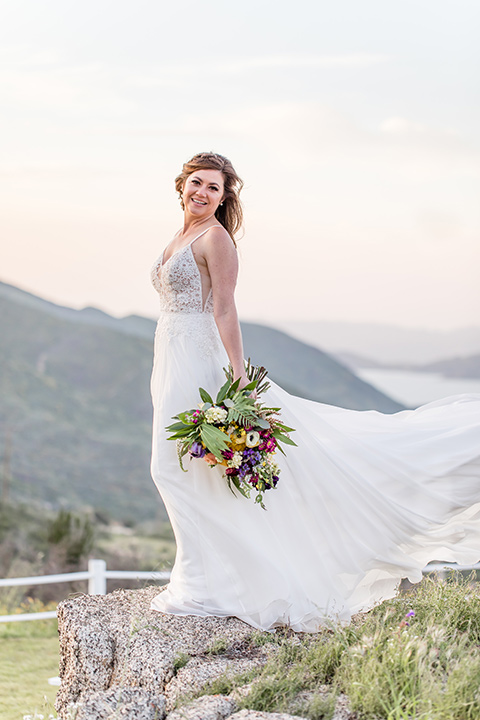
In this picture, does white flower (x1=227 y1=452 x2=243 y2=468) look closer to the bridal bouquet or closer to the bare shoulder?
the bridal bouquet

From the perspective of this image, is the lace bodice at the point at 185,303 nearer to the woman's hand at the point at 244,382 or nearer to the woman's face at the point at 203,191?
the woman's face at the point at 203,191

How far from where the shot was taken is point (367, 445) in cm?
489

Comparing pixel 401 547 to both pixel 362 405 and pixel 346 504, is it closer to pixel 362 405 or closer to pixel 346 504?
pixel 346 504

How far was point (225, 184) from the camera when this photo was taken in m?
4.80

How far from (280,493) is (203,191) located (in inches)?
69.7

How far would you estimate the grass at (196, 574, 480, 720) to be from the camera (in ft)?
10.5

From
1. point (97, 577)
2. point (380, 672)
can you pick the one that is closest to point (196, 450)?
point (380, 672)

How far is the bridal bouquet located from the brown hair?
1054 millimetres

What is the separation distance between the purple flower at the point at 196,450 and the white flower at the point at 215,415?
0.14 meters

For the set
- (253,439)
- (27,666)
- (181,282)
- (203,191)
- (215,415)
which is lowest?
(27,666)

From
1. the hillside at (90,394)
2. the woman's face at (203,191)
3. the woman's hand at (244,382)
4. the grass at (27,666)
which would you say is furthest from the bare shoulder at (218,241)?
the hillside at (90,394)

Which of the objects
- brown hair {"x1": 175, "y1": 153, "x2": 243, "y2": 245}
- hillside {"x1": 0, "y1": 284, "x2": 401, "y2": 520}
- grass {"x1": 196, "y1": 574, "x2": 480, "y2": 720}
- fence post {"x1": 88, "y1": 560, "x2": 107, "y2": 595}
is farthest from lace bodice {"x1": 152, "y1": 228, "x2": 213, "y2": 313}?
hillside {"x1": 0, "y1": 284, "x2": 401, "y2": 520}

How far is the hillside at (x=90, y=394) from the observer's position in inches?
1542

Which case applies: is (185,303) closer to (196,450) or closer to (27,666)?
(196,450)
